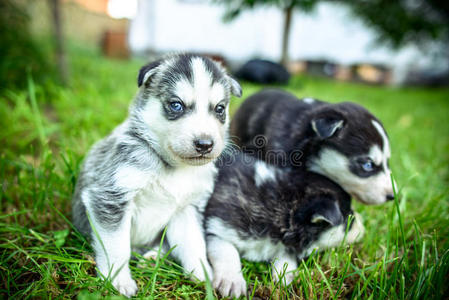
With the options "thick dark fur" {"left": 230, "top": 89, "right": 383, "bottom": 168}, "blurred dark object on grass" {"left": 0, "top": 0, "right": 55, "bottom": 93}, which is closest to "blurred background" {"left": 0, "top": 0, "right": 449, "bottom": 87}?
"blurred dark object on grass" {"left": 0, "top": 0, "right": 55, "bottom": 93}

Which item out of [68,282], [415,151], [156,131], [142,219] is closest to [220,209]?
[142,219]

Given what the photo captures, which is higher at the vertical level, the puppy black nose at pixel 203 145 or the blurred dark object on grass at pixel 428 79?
the puppy black nose at pixel 203 145

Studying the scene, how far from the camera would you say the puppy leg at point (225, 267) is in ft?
7.77

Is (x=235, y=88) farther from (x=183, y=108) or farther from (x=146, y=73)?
(x=146, y=73)

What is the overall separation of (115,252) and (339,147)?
88.7 inches

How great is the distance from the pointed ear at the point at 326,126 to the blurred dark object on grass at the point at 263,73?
8539 millimetres

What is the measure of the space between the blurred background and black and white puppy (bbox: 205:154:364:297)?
9.07 m

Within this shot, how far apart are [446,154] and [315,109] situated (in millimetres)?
3797

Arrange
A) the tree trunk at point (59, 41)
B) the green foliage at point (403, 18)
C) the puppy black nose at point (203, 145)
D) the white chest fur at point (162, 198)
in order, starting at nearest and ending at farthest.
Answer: the puppy black nose at point (203, 145)
the white chest fur at point (162, 198)
the tree trunk at point (59, 41)
the green foliage at point (403, 18)

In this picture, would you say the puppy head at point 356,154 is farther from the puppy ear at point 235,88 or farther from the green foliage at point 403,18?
the green foliage at point 403,18

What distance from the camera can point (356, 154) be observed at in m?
3.18

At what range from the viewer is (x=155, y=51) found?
56.7 ft

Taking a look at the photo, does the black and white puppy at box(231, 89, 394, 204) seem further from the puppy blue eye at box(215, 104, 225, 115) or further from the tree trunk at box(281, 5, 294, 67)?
the tree trunk at box(281, 5, 294, 67)

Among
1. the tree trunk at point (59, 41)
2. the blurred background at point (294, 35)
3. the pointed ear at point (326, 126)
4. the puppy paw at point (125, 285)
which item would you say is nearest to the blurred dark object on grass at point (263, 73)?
the blurred background at point (294, 35)
